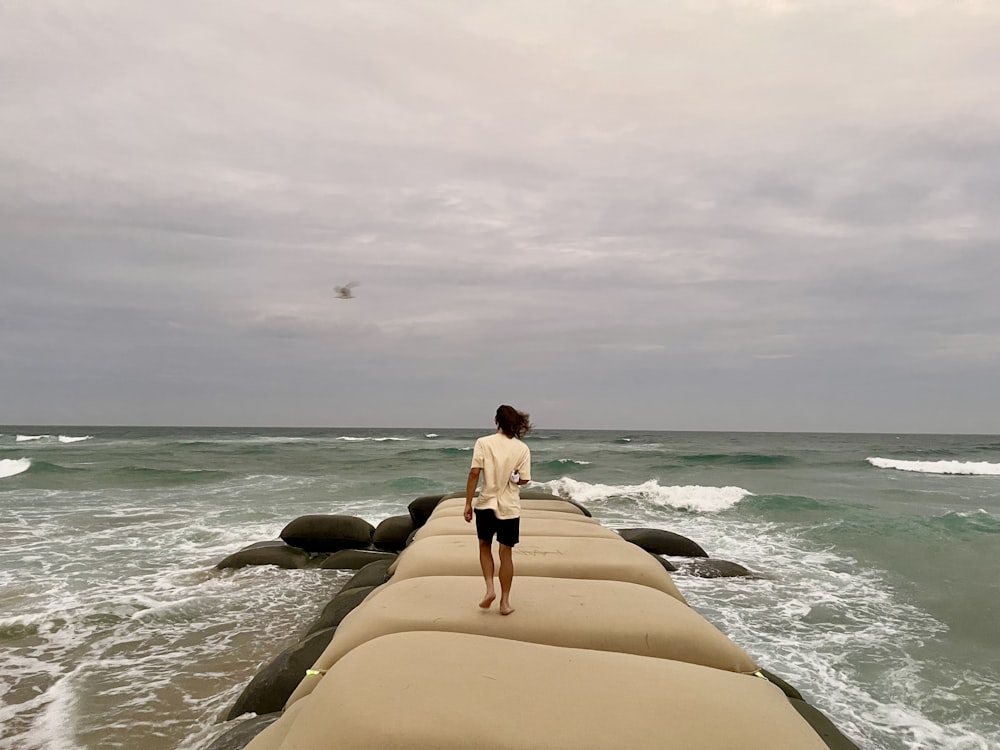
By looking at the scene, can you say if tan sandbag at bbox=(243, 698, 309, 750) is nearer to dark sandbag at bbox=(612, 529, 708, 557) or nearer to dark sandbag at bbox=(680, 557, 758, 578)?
dark sandbag at bbox=(680, 557, 758, 578)

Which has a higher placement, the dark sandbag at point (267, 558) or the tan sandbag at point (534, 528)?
the tan sandbag at point (534, 528)

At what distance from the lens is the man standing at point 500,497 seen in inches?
179

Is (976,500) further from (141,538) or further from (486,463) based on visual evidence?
(141,538)

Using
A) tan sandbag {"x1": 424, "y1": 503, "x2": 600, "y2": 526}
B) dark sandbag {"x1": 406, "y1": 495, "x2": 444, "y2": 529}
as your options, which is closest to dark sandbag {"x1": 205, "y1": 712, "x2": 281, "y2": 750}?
tan sandbag {"x1": 424, "y1": 503, "x2": 600, "y2": 526}

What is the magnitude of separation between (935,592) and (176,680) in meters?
11.3

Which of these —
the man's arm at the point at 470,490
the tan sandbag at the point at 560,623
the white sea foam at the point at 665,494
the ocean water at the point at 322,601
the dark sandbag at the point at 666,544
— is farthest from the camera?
the white sea foam at the point at 665,494

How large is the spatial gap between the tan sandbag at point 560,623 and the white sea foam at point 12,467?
30.7 metres

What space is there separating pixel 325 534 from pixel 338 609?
18.4 ft

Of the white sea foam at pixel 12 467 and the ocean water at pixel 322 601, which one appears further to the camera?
the white sea foam at pixel 12 467

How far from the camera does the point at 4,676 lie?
6.45 meters

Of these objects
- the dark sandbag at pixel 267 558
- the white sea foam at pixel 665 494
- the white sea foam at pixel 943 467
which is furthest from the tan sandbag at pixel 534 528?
the white sea foam at pixel 943 467

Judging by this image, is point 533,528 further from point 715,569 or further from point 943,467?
point 943,467

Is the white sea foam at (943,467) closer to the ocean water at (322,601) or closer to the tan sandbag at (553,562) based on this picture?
the ocean water at (322,601)

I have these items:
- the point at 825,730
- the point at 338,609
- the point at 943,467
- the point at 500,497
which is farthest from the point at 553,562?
the point at 943,467
